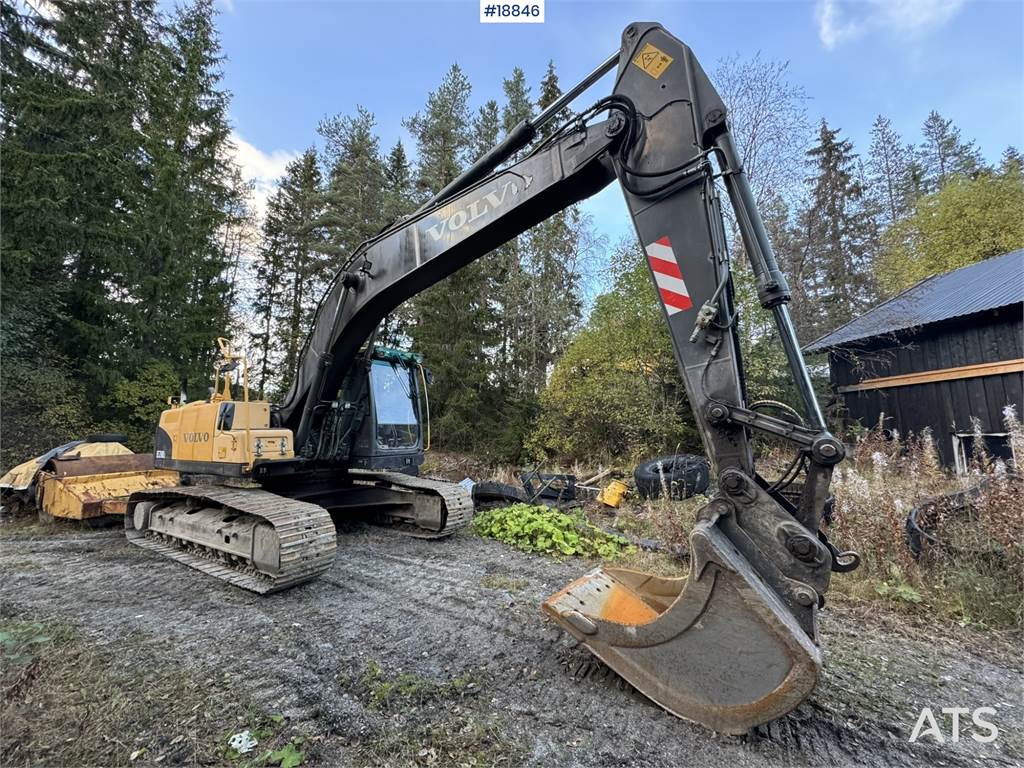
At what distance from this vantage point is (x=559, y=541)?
502 centimetres

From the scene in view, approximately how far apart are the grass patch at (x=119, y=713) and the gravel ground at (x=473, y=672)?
0.28 ft

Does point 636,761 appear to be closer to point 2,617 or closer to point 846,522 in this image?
point 846,522

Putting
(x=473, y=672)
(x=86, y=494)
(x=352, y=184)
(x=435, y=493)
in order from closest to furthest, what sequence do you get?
(x=473, y=672), (x=435, y=493), (x=86, y=494), (x=352, y=184)

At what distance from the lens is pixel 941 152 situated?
2716cm

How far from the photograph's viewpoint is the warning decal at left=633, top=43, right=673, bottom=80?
2594 mm

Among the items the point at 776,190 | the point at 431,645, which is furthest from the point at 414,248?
the point at 776,190

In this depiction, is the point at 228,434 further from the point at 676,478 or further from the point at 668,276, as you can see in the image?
the point at 676,478

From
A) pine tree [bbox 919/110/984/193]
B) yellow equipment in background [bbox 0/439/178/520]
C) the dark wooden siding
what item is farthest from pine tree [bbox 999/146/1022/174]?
yellow equipment in background [bbox 0/439/178/520]

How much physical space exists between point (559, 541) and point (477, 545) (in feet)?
3.09

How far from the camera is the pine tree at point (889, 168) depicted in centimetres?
2423

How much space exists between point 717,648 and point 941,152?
38.0 metres

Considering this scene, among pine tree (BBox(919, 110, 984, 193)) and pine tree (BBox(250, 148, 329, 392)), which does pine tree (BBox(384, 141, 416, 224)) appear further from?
pine tree (BBox(919, 110, 984, 193))

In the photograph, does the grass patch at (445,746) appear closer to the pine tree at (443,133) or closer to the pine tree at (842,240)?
the pine tree at (443,133)

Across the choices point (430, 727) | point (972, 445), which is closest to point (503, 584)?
point (430, 727)
